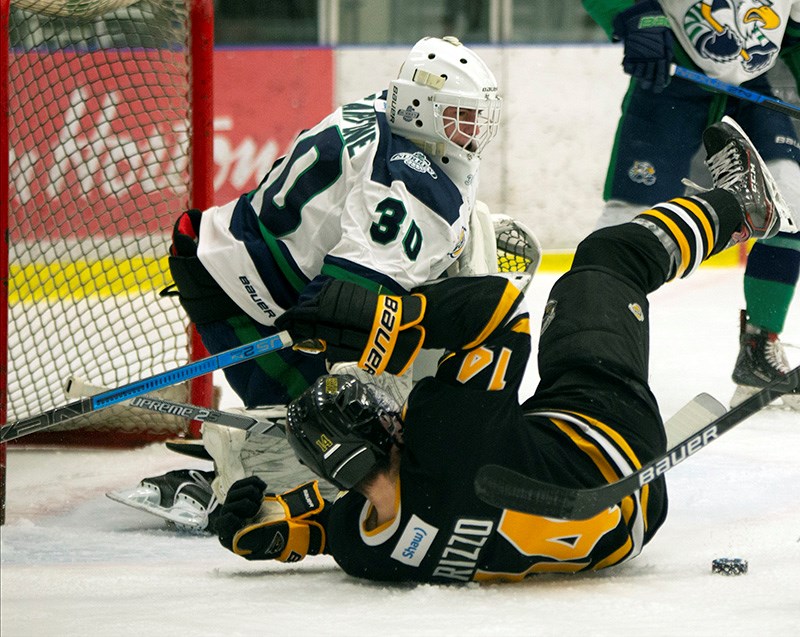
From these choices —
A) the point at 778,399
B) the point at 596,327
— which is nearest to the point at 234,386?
the point at 596,327

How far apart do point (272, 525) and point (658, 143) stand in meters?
1.87

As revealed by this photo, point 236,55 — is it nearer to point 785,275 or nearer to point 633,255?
point 785,275

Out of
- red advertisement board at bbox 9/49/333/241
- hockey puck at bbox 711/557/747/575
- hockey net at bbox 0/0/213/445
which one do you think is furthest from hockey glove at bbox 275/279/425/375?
red advertisement board at bbox 9/49/333/241

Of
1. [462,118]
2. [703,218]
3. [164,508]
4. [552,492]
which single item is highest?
[462,118]

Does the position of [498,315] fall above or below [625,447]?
above

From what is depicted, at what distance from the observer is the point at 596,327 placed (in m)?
2.15

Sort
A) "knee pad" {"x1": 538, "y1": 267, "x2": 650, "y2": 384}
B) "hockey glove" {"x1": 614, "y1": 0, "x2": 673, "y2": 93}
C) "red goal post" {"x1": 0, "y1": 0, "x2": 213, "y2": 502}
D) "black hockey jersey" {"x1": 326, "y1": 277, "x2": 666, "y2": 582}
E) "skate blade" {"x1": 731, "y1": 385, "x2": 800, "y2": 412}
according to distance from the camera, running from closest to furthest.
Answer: "black hockey jersey" {"x1": 326, "y1": 277, "x2": 666, "y2": 582} → "knee pad" {"x1": 538, "y1": 267, "x2": 650, "y2": 384} → "red goal post" {"x1": 0, "y1": 0, "x2": 213, "y2": 502} → "hockey glove" {"x1": 614, "y1": 0, "x2": 673, "y2": 93} → "skate blade" {"x1": 731, "y1": 385, "x2": 800, "y2": 412}

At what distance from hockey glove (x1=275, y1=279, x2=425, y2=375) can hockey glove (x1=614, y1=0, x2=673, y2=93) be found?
1.60 metres

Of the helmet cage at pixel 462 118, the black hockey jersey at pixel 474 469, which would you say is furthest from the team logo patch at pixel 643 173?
the black hockey jersey at pixel 474 469

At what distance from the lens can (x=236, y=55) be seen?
5.77 metres

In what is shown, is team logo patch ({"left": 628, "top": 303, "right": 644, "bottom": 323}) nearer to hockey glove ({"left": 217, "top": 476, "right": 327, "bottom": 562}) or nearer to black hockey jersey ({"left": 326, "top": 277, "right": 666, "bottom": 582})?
black hockey jersey ({"left": 326, "top": 277, "right": 666, "bottom": 582})

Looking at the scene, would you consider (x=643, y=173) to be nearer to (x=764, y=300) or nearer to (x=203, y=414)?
(x=764, y=300)

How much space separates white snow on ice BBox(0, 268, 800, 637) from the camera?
1713 mm

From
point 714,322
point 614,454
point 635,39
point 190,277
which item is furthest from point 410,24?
point 614,454
